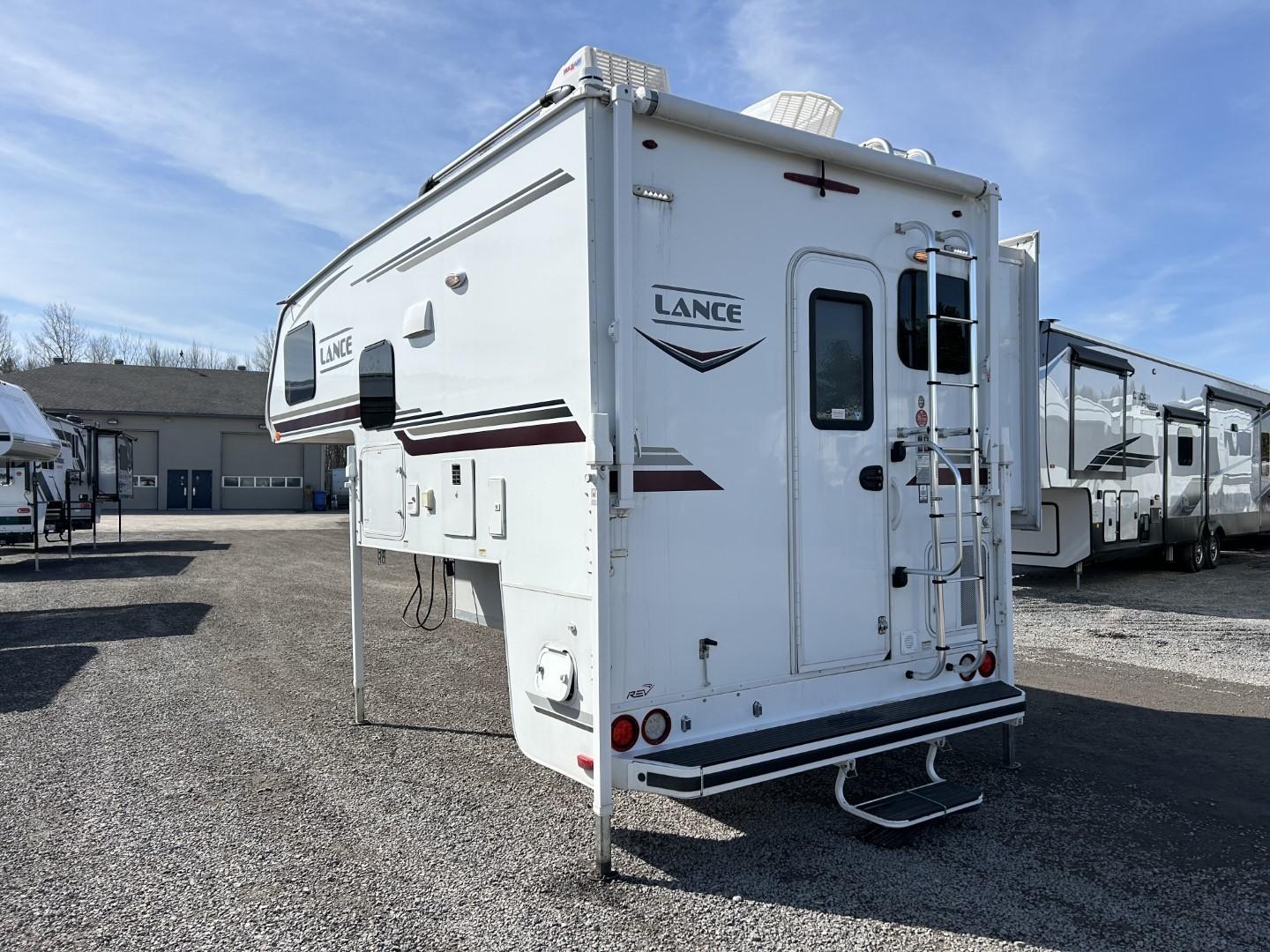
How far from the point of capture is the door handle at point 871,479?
416cm

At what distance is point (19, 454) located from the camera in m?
13.8

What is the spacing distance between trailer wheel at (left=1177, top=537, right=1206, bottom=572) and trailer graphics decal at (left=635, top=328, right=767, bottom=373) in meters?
12.3

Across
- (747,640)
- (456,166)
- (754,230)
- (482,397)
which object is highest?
(456,166)

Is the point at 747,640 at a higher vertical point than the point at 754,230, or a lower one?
lower

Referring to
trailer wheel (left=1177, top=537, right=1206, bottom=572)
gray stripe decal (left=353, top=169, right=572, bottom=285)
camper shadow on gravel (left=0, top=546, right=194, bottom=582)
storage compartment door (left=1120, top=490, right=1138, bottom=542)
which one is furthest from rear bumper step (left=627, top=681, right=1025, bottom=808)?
camper shadow on gravel (left=0, top=546, right=194, bottom=582)

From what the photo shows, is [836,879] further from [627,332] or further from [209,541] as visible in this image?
[209,541]

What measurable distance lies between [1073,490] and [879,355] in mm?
7449

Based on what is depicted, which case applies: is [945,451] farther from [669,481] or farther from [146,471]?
[146,471]

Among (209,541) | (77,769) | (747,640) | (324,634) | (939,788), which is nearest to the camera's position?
(747,640)

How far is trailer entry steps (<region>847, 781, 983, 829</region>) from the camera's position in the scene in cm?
382

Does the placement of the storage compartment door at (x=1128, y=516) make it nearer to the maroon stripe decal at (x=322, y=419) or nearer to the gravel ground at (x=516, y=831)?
the gravel ground at (x=516, y=831)

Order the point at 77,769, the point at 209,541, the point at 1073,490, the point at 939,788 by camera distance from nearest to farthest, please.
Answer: the point at 939,788
the point at 77,769
the point at 1073,490
the point at 209,541

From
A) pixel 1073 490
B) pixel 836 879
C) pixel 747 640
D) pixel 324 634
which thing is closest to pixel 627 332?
pixel 747 640

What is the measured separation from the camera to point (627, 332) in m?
3.44
